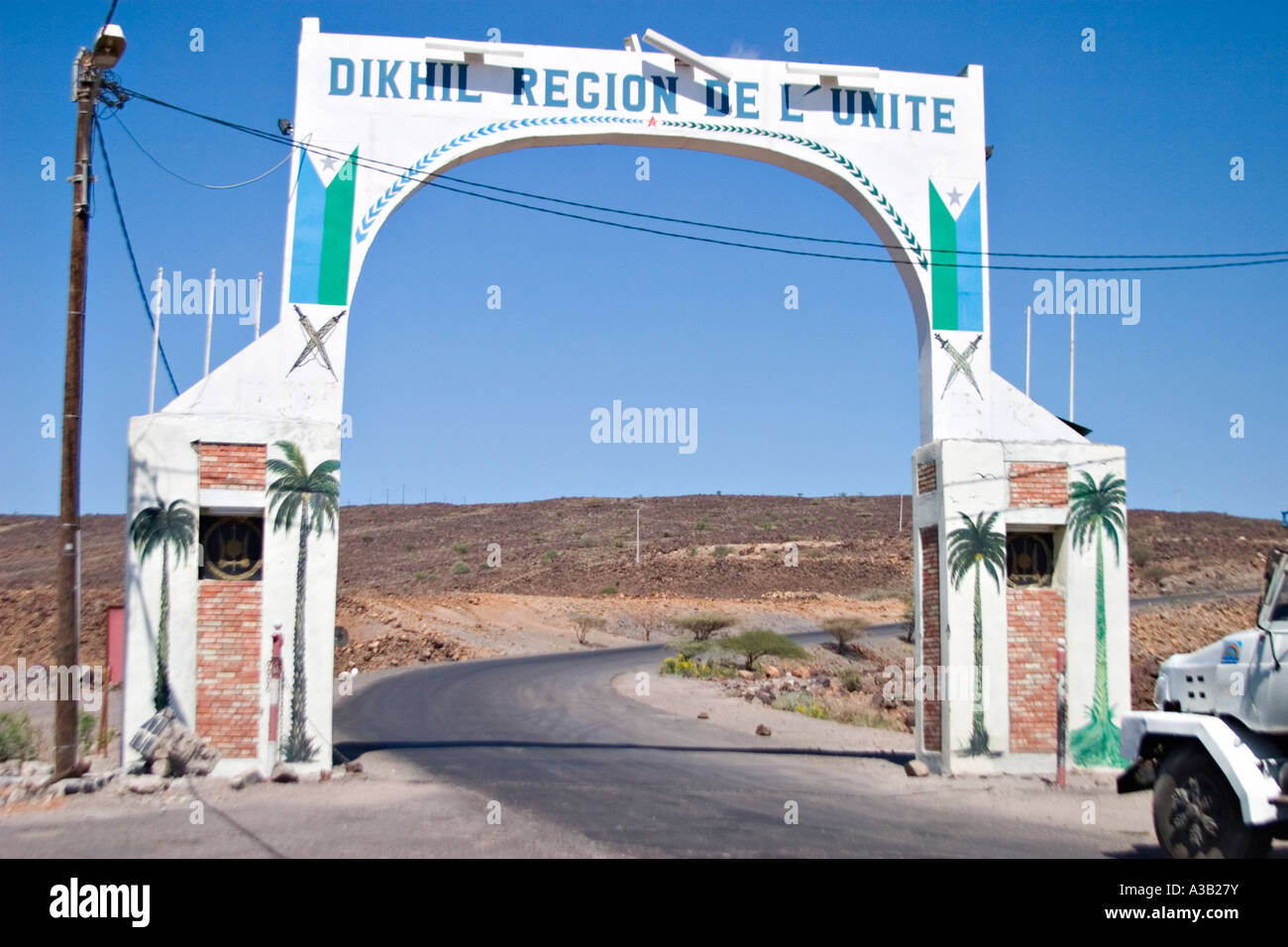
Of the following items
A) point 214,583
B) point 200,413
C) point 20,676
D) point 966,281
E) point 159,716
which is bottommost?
point 20,676

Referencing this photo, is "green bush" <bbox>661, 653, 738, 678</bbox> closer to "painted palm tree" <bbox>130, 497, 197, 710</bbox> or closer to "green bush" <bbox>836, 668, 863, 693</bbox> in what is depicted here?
"green bush" <bbox>836, 668, 863, 693</bbox>

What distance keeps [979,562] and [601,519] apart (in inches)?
3109

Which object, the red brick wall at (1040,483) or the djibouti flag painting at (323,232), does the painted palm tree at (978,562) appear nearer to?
the red brick wall at (1040,483)

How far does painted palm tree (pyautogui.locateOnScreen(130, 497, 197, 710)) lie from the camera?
13.0 m

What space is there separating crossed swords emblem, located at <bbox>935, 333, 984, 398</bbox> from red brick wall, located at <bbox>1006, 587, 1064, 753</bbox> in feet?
9.03

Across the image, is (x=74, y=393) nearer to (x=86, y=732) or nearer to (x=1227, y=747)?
(x=86, y=732)

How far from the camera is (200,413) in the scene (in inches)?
533

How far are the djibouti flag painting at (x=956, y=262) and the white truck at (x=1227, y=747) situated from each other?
6915 mm

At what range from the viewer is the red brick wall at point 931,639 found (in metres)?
14.7

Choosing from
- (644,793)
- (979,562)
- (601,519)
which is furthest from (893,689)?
(601,519)

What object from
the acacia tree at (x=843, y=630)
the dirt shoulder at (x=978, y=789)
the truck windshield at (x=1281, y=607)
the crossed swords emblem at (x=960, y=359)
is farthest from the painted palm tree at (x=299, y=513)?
the acacia tree at (x=843, y=630)

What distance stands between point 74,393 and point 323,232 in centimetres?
343
